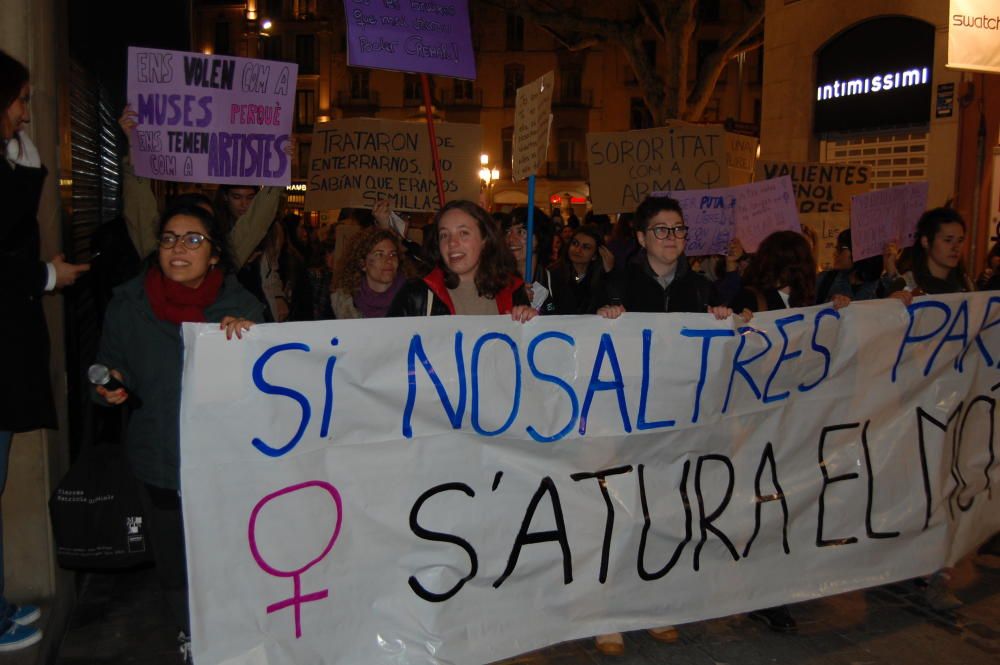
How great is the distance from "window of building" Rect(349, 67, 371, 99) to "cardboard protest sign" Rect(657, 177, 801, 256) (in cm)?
4895

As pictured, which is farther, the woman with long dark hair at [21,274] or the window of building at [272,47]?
the window of building at [272,47]

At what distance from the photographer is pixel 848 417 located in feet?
13.6

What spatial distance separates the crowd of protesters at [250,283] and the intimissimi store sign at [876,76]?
708 centimetres

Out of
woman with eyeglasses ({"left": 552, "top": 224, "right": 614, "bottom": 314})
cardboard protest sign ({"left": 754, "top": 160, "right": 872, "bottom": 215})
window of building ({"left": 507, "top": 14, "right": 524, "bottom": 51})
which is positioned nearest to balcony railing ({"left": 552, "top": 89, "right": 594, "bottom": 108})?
window of building ({"left": 507, "top": 14, "right": 524, "bottom": 51})

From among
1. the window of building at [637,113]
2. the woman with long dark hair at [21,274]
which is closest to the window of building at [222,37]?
the window of building at [637,113]

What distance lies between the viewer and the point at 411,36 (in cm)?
588

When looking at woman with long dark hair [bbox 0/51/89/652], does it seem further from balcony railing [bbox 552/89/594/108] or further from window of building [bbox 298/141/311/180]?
window of building [bbox 298/141/311/180]

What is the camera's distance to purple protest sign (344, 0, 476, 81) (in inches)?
226

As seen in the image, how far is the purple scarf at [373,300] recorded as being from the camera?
5.41 metres

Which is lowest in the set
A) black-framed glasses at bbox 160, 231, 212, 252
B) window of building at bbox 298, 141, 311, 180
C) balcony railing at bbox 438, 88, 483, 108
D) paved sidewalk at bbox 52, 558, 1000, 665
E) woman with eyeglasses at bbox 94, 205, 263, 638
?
paved sidewalk at bbox 52, 558, 1000, 665

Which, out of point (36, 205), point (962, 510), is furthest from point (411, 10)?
point (962, 510)

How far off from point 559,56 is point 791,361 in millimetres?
50110

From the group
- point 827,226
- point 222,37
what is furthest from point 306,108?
point 827,226

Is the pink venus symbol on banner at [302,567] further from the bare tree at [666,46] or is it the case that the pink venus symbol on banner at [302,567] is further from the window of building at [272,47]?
the window of building at [272,47]
